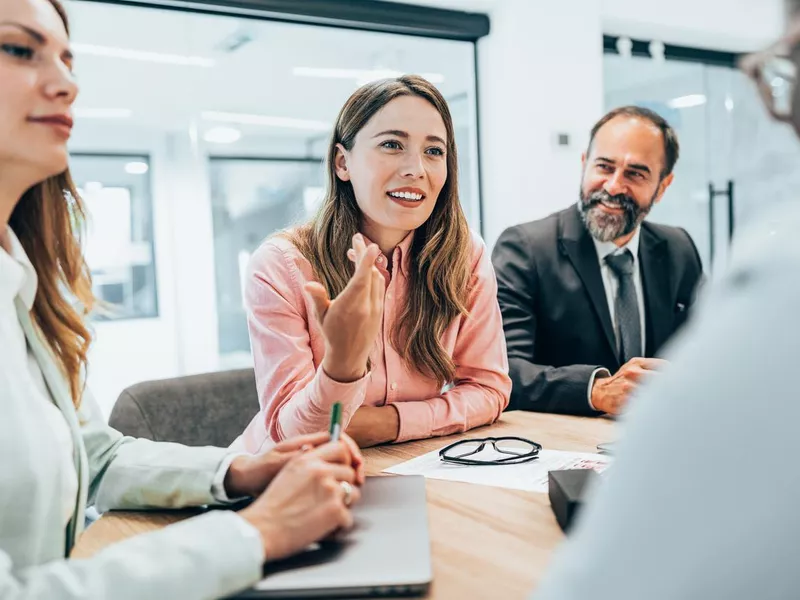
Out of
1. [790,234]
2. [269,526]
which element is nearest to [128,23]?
[269,526]

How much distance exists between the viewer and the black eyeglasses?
1195mm

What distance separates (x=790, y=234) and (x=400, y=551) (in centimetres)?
56

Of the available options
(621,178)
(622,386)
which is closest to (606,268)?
(621,178)

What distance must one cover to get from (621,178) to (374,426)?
1388 millimetres

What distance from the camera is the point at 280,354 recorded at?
4.84ft

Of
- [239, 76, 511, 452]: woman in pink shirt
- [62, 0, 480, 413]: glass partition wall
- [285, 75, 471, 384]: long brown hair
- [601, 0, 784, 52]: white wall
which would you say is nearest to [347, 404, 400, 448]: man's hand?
[239, 76, 511, 452]: woman in pink shirt

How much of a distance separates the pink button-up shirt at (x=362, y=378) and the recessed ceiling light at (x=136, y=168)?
2.12m

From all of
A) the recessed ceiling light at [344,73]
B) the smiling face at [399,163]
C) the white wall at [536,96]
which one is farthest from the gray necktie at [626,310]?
the recessed ceiling light at [344,73]

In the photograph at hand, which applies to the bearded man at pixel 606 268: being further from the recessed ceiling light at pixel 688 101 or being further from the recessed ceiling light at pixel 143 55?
the recessed ceiling light at pixel 688 101

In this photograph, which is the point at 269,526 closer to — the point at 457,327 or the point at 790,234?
the point at 790,234

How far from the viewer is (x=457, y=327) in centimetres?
170

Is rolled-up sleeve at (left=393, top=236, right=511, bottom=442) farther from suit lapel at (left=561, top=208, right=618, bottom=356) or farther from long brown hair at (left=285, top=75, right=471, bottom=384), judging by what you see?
suit lapel at (left=561, top=208, right=618, bottom=356)

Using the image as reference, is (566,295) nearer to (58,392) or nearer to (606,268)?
(606,268)

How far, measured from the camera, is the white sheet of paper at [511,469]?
1.08 meters
